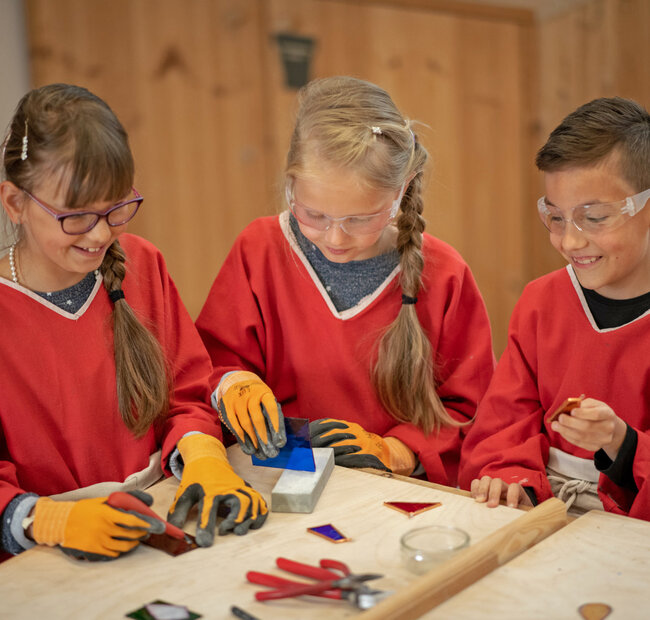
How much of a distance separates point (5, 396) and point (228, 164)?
2183mm

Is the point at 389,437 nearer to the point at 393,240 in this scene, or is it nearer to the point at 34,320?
the point at 393,240

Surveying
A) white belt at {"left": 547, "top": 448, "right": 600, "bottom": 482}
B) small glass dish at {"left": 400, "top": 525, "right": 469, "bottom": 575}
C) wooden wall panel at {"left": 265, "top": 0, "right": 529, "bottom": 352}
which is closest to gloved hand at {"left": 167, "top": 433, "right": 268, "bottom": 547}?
small glass dish at {"left": 400, "top": 525, "right": 469, "bottom": 575}

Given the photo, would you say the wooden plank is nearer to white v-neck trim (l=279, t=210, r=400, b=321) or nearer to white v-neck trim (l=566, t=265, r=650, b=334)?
white v-neck trim (l=279, t=210, r=400, b=321)

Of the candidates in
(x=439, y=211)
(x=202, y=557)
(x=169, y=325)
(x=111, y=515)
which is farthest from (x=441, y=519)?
(x=439, y=211)

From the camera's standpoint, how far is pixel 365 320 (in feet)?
5.74

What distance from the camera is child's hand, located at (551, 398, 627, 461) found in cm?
121

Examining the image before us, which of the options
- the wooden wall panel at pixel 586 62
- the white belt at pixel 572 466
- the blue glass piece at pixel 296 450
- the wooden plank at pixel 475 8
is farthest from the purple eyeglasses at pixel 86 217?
the wooden wall panel at pixel 586 62

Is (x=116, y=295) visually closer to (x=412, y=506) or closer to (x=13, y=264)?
(x=13, y=264)

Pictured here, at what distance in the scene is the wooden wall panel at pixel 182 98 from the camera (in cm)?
291

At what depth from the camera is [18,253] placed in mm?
1399

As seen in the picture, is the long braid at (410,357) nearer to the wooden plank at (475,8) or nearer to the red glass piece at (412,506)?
the red glass piece at (412,506)

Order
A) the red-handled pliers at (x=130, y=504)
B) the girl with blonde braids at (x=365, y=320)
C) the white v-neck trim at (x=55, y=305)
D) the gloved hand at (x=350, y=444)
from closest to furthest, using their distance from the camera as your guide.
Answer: the red-handled pliers at (x=130, y=504)
the white v-neck trim at (x=55, y=305)
the gloved hand at (x=350, y=444)
the girl with blonde braids at (x=365, y=320)

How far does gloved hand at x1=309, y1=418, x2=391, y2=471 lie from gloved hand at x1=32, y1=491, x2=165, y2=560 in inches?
18.1

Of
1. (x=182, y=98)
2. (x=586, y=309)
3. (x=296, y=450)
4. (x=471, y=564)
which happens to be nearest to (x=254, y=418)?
(x=296, y=450)
